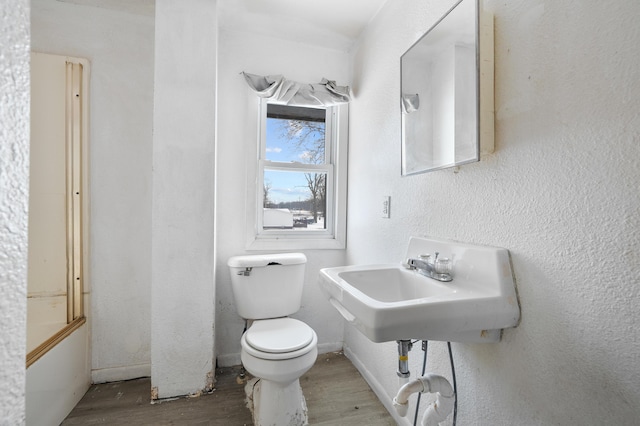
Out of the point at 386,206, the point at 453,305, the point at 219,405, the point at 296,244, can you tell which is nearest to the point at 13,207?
the point at 453,305

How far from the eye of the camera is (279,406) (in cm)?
133

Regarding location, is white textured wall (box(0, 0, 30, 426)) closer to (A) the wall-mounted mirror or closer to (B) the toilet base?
(A) the wall-mounted mirror

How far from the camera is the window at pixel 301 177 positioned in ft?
6.72

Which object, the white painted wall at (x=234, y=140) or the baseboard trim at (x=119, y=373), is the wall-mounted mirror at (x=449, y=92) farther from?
A: the baseboard trim at (x=119, y=373)

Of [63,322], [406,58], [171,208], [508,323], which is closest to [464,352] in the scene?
[508,323]

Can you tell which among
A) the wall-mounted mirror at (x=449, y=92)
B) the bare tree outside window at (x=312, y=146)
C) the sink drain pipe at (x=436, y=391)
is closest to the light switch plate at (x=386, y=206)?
the wall-mounted mirror at (x=449, y=92)

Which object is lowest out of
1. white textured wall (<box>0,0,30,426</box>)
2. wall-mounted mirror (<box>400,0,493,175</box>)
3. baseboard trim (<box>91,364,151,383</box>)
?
baseboard trim (<box>91,364,151,383</box>)

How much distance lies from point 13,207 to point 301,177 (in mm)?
1850

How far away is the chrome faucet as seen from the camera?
3.39 feet

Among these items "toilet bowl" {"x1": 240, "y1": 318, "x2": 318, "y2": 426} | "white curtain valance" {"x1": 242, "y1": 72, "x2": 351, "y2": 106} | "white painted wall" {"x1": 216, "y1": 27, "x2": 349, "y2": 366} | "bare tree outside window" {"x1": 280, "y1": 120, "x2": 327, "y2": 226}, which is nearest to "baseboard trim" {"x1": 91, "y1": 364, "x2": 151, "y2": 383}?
"white painted wall" {"x1": 216, "y1": 27, "x2": 349, "y2": 366}

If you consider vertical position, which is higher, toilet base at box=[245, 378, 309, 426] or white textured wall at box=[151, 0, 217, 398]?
white textured wall at box=[151, 0, 217, 398]

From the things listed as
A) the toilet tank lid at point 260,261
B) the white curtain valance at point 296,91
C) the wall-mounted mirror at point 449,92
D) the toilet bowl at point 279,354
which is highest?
the white curtain valance at point 296,91

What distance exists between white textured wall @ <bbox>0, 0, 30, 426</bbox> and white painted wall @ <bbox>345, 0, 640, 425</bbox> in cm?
103

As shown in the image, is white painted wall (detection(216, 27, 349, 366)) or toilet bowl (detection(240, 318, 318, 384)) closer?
toilet bowl (detection(240, 318, 318, 384))
